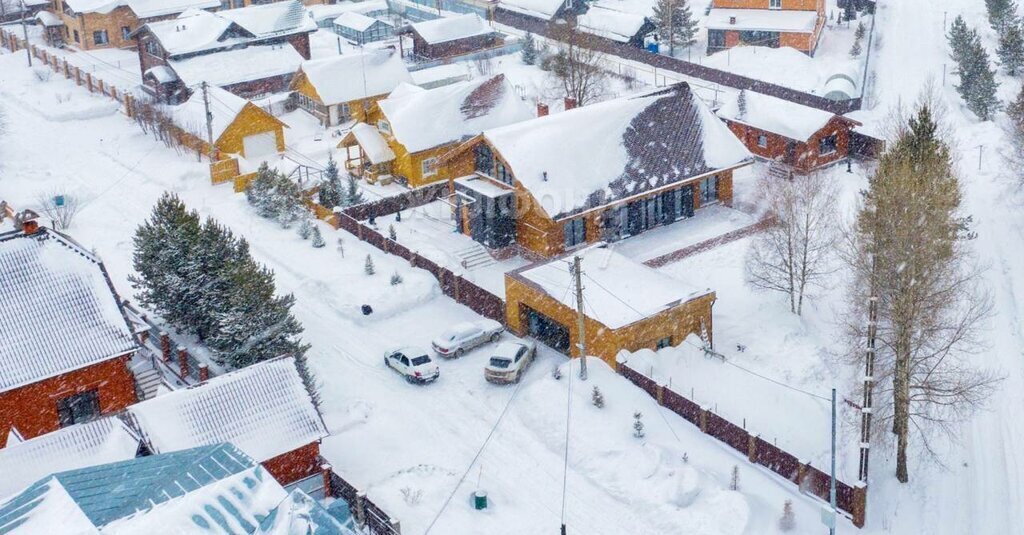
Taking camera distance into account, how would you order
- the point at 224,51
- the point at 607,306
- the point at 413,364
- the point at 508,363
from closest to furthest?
1. the point at 508,363
2. the point at 413,364
3. the point at 607,306
4. the point at 224,51

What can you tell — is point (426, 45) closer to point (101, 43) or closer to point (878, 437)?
point (101, 43)

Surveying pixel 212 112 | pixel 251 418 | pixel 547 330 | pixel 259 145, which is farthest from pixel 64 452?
pixel 212 112

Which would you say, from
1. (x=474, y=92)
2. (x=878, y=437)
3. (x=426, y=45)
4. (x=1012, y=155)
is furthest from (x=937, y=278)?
(x=426, y=45)

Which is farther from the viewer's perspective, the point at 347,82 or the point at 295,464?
the point at 347,82

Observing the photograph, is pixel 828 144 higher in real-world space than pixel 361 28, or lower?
lower

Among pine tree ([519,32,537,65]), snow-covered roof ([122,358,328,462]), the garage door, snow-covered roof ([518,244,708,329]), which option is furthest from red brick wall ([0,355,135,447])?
pine tree ([519,32,537,65])

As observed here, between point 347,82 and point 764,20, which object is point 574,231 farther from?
point 764,20

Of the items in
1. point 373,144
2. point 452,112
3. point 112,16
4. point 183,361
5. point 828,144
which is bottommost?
point 183,361

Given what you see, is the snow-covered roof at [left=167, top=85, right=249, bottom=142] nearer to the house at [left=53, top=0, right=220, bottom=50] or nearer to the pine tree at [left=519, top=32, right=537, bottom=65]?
the house at [left=53, top=0, right=220, bottom=50]
